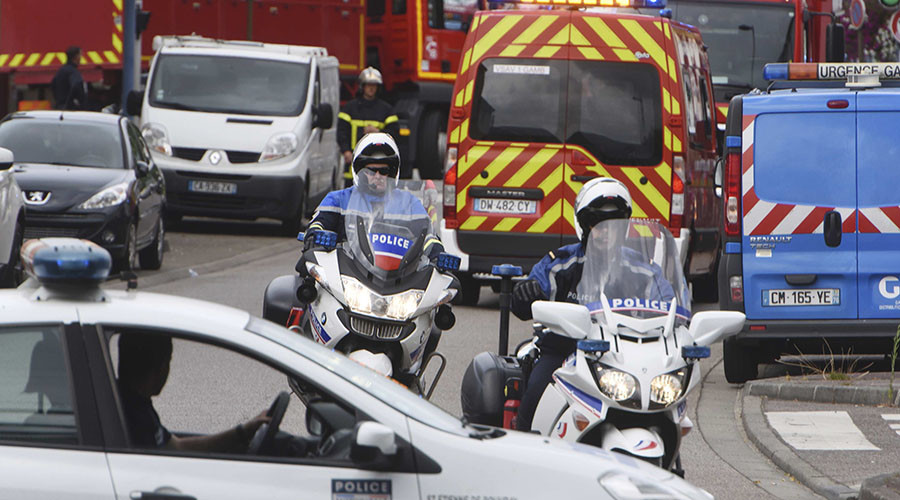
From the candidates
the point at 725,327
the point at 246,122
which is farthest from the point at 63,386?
the point at 246,122

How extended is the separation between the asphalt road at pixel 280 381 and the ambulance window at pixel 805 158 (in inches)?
55.1

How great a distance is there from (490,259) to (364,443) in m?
10.6

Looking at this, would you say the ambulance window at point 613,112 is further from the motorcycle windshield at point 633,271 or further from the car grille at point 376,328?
the motorcycle windshield at point 633,271

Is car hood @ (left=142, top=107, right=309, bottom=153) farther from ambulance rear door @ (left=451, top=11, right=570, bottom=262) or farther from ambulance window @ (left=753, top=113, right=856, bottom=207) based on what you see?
ambulance window @ (left=753, top=113, right=856, bottom=207)

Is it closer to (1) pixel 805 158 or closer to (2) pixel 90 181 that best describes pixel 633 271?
(1) pixel 805 158

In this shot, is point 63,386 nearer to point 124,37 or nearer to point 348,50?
point 124,37

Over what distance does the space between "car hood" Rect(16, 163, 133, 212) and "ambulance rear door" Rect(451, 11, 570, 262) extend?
3.61 metres

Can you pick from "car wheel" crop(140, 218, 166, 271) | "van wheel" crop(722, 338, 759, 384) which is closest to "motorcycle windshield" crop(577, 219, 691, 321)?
"van wheel" crop(722, 338, 759, 384)

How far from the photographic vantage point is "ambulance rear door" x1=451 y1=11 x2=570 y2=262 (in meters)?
15.0

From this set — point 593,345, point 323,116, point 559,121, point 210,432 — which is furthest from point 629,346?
point 323,116

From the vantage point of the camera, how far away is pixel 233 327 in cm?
491

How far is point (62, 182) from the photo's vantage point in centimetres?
1639

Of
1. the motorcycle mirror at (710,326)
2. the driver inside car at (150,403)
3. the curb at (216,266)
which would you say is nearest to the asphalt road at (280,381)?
the curb at (216,266)

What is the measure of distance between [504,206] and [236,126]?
24.9ft
